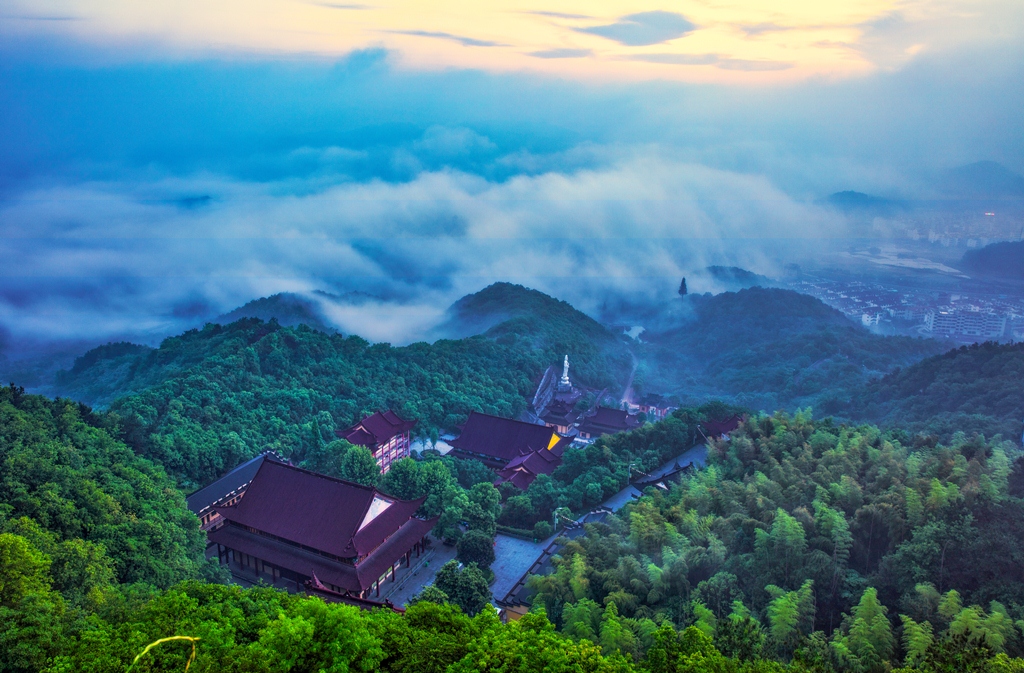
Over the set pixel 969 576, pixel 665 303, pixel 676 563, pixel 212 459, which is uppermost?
pixel 969 576

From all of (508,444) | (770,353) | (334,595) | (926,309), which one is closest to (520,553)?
(334,595)

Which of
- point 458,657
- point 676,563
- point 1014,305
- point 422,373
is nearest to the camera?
point 458,657

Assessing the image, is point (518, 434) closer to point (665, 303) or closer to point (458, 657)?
point (458, 657)

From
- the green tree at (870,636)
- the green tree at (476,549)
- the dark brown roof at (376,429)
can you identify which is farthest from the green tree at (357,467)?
the green tree at (870,636)

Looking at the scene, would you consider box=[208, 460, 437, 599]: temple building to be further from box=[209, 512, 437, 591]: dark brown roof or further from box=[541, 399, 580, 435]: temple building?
box=[541, 399, 580, 435]: temple building

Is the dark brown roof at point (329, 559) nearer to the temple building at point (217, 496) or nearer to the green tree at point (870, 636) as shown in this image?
the temple building at point (217, 496)

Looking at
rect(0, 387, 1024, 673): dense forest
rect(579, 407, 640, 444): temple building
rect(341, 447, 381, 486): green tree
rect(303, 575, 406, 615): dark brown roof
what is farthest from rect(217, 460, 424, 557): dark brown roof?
rect(579, 407, 640, 444): temple building

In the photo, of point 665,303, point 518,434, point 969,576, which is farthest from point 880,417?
point 665,303
